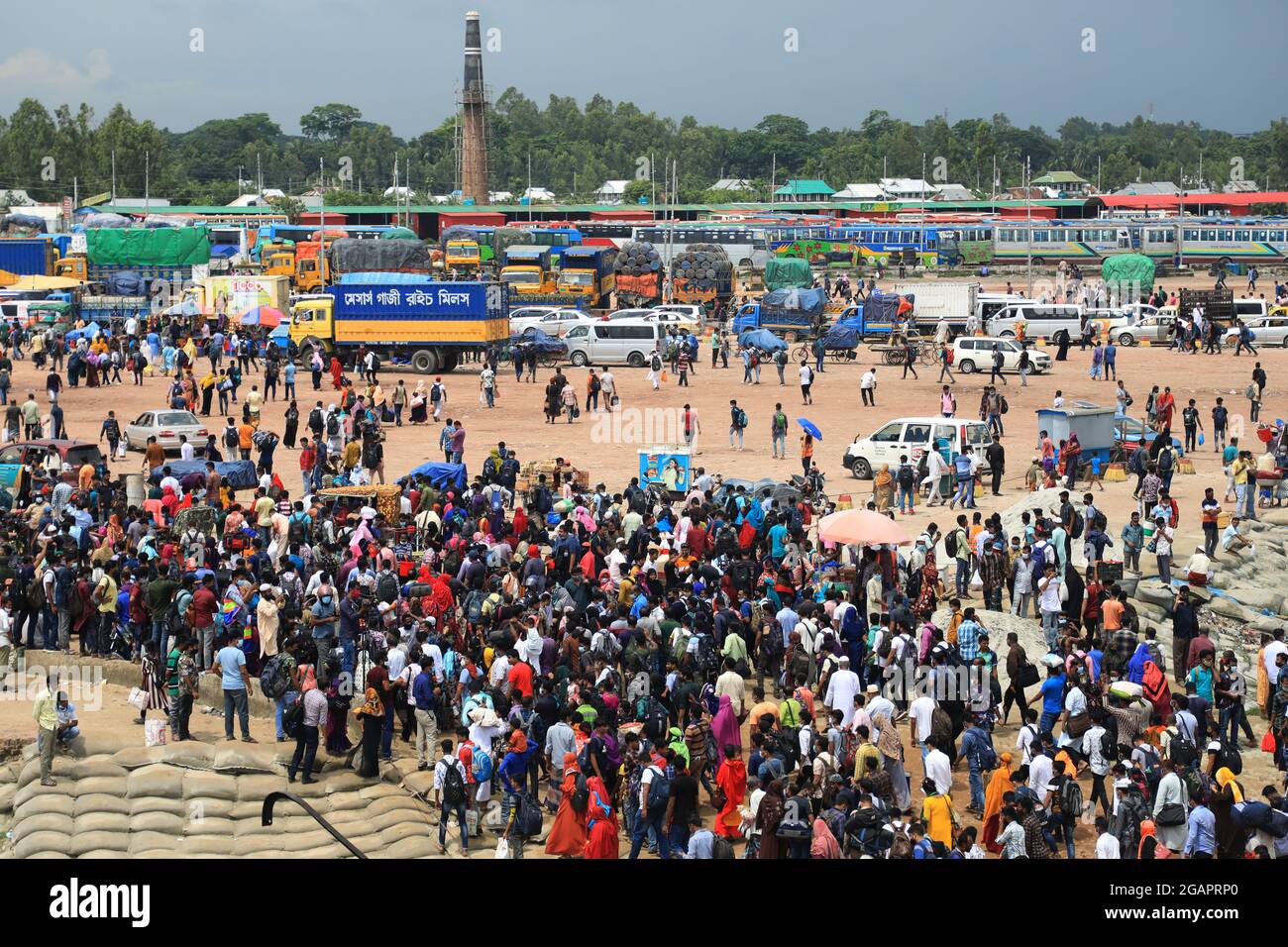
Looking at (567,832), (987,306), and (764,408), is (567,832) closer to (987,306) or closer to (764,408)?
(764,408)

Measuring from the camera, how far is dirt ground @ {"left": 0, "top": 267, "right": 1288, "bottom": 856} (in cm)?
3017

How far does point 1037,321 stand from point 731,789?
4099 centimetres

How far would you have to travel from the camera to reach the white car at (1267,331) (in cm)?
5138

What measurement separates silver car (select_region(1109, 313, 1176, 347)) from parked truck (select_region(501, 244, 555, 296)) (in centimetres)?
2287

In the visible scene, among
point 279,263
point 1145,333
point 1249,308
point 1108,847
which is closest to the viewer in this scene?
point 1108,847

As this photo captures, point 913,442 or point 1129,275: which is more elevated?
point 1129,275

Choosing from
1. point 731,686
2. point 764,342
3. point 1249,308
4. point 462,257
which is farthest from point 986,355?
point 462,257

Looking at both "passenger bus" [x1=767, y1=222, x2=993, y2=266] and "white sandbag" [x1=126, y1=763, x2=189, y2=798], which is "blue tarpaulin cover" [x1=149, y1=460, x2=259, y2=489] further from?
"passenger bus" [x1=767, y1=222, x2=993, y2=266]

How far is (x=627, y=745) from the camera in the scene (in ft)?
44.8

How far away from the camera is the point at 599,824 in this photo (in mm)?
12320

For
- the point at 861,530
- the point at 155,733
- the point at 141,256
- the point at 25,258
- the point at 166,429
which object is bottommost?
the point at 155,733
